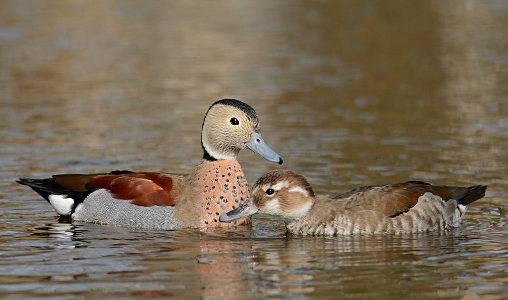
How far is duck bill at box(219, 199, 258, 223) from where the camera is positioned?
11.5 metres

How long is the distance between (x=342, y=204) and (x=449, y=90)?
1235 centimetres

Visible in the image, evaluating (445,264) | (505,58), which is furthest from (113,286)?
(505,58)

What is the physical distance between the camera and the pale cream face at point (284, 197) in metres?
11.4

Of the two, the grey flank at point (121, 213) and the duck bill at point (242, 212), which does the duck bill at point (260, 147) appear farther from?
the grey flank at point (121, 213)

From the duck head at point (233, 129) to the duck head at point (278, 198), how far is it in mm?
524

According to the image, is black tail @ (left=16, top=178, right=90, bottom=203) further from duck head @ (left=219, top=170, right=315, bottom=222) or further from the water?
duck head @ (left=219, top=170, right=315, bottom=222)

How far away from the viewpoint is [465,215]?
12.7 metres

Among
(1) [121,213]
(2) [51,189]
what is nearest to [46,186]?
(2) [51,189]

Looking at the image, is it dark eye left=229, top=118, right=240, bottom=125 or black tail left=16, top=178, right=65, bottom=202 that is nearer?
dark eye left=229, top=118, right=240, bottom=125

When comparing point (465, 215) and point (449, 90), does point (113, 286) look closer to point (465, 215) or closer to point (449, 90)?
point (465, 215)

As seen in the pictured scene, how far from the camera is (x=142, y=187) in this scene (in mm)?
12078

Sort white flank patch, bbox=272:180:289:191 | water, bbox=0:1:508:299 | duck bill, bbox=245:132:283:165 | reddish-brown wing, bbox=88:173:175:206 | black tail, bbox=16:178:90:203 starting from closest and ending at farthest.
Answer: water, bbox=0:1:508:299 → white flank patch, bbox=272:180:289:191 → duck bill, bbox=245:132:283:165 → reddish-brown wing, bbox=88:173:175:206 → black tail, bbox=16:178:90:203

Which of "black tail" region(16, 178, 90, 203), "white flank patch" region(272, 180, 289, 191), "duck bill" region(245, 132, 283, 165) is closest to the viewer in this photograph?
"white flank patch" region(272, 180, 289, 191)

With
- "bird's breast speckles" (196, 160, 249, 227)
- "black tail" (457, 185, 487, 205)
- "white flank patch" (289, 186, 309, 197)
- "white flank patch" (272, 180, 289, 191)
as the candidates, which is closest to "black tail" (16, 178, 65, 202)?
"bird's breast speckles" (196, 160, 249, 227)
